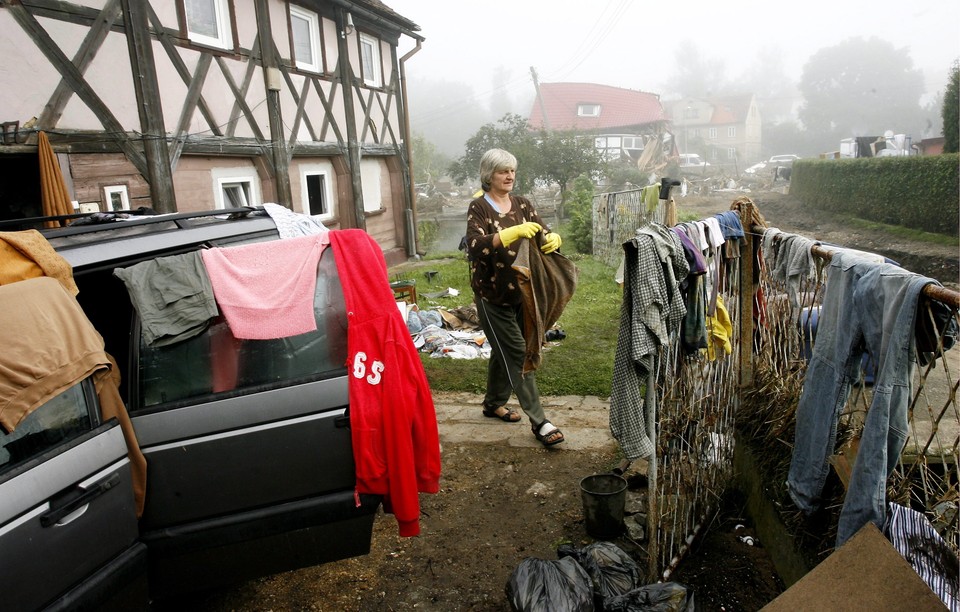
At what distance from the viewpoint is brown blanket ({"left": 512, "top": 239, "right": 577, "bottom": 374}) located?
4.25 m

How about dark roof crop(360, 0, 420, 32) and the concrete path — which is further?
dark roof crop(360, 0, 420, 32)

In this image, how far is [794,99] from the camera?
112m

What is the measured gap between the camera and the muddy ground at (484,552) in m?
2.98

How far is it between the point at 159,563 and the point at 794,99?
130m

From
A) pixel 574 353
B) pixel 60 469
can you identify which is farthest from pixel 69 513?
pixel 574 353

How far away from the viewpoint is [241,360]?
273cm

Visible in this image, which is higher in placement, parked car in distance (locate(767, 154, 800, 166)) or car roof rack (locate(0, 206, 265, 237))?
parked car in distance (locate(767, 154, 800, 166))

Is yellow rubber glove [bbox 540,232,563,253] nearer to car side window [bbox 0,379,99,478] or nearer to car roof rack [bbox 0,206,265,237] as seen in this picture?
car roof rack [bbox 0,206,265,237]

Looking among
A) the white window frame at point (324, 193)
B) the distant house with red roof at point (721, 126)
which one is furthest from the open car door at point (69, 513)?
the distant house with red roof at point (721, 126)

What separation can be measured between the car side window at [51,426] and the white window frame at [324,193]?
30.8 ft

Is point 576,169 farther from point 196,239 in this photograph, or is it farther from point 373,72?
point 196,239

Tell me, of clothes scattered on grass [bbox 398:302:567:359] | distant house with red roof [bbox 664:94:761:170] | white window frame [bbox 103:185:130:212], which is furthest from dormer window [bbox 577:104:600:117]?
white window frame [bbox 103:185:130:212]

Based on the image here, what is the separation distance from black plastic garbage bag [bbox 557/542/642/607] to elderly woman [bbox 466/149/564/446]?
64.6 inches

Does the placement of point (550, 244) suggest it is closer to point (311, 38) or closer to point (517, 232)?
point (517, 232)
